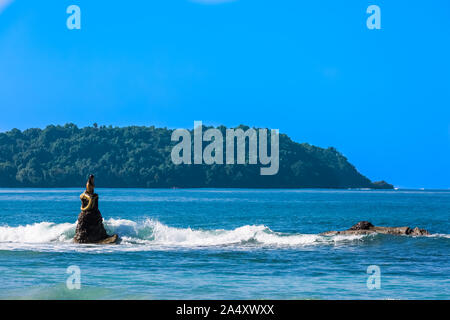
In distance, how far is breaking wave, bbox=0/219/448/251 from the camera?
30.2 metres

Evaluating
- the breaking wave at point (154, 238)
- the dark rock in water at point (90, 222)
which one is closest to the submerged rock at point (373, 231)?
the breaking wave at point (154, 238)

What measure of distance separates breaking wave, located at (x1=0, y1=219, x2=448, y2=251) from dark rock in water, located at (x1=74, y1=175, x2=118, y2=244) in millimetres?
691

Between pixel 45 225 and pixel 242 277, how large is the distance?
1884cm

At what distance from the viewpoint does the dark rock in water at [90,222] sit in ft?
94.4

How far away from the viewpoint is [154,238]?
109ft

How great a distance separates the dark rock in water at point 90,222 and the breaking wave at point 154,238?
0.69m

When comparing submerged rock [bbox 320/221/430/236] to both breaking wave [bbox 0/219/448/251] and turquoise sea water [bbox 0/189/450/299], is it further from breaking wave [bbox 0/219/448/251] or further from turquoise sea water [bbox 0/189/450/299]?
turquoise sea water [bbox 0/189/450/299]

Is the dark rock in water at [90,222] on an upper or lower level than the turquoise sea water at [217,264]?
upper

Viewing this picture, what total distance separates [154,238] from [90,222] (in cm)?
514

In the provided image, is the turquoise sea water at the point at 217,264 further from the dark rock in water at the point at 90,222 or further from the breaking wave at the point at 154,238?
the dark rock in water at the point at 90,222

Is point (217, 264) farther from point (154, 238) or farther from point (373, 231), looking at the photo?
point (373, 231)

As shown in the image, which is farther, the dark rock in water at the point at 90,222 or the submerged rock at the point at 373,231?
the submerged rock at the point at 373,231
